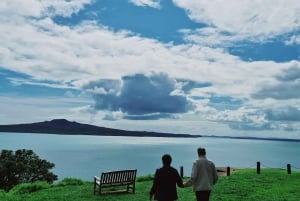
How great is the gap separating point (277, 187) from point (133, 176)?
874 centimetres

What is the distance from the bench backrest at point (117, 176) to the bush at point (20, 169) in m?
33.3

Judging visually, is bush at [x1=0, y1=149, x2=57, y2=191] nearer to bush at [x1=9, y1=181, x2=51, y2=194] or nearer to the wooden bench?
bush at [x1=9, y1=181, x2=51, y2=194]

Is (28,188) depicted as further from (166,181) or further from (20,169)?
(20,169)

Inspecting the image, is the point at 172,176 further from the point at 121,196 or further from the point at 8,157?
the point at 8,157

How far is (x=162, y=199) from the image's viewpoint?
10.2m

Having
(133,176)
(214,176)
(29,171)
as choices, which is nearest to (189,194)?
(133,176)

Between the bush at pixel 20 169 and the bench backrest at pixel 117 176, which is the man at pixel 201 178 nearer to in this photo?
the bench backrest at pixel 117 176

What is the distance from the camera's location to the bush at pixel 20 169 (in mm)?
51281

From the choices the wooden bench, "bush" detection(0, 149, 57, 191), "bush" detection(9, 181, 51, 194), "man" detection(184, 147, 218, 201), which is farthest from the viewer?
"bush" detection(0, 149, 57, 191)

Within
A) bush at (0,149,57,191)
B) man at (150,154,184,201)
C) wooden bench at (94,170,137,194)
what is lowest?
bush at (0,149,57,191)

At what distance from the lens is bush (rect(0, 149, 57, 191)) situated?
51281 mm

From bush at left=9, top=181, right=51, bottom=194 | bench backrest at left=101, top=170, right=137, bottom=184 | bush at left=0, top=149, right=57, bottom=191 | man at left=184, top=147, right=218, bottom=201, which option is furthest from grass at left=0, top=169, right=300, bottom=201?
bush at left=0, top=149, right=57, bottom=191

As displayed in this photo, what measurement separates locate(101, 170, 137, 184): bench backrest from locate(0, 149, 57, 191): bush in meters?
33.3

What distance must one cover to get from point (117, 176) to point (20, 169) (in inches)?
1335
